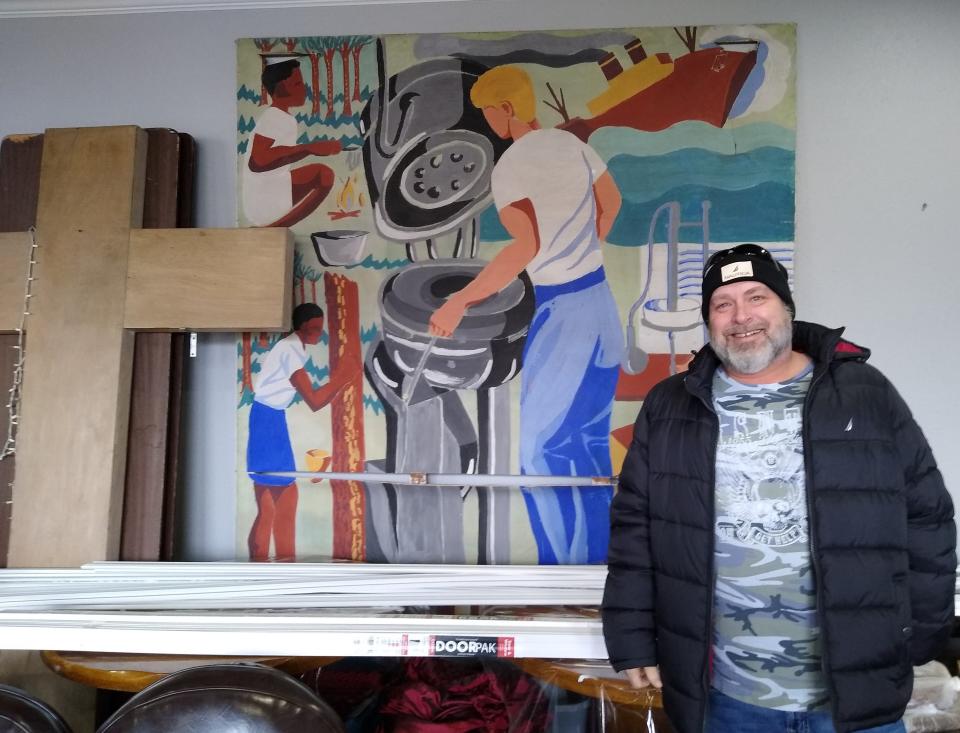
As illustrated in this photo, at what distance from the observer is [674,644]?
1.50 meters

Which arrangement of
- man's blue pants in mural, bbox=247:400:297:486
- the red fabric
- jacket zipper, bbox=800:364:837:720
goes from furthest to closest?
man's blue pants in mural, bbox=247:400:297:486 → the red fabric → jacket zipper, bbox=800:364:837:720

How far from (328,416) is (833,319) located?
1.65 meters

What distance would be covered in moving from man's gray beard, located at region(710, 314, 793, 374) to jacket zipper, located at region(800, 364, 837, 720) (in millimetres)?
84

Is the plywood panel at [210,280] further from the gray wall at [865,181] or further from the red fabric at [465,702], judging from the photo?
the red fabric at [465,702]

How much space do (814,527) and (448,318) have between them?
1.44 metres

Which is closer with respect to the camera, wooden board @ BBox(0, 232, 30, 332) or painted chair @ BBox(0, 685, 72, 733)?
painted chair @ BBox(0, 685, 72, 733)

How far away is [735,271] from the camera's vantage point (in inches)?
62.5

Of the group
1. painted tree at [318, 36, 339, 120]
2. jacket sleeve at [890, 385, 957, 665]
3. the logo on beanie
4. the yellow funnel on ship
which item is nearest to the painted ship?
the yellow funnel on ship

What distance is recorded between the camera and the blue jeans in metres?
1.47

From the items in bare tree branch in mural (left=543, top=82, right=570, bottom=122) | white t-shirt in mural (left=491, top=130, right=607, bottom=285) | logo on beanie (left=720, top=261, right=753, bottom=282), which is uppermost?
bare tree branch in mural (left=543, top=82, right=570, bottom=122)

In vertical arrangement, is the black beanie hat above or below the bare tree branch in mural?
below

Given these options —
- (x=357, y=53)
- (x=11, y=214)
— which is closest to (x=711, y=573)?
(x=357, y=53)

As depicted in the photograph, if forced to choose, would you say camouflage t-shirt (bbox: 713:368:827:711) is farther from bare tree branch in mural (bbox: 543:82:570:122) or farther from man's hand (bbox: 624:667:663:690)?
bare tree branch in mural (bbox: 543:82:570:122)

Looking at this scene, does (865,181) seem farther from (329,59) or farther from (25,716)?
(25,716)
